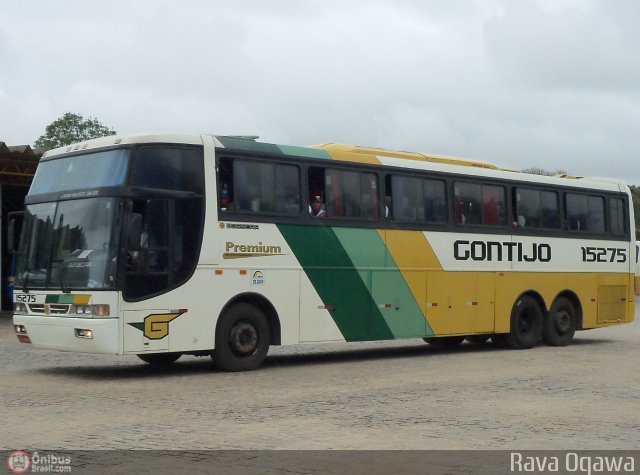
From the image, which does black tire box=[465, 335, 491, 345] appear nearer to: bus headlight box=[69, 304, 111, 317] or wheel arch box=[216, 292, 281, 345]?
wheel arch box=[216, 292, 281, 345]

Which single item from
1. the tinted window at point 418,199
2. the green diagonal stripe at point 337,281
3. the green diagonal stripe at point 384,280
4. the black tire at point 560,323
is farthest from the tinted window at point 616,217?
the green diagonal stripe at point 337,281

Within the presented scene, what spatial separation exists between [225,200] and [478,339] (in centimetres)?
905

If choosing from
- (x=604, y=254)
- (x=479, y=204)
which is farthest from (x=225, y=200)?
(x=604, y=254)

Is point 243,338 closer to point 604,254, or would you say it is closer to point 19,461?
point 19,461

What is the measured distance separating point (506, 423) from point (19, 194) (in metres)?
32.0

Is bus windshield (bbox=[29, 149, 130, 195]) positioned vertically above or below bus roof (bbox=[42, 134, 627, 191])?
below

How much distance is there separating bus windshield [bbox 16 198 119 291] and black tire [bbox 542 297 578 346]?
10.7m

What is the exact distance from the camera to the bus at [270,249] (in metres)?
14.8

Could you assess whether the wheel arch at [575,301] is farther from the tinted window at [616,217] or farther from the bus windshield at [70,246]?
the bus windshield at [70,246]

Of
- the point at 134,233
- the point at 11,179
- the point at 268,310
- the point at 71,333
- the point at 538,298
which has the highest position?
the point at 11,179

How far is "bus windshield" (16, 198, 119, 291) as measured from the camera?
14.6 metres

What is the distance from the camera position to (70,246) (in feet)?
49.3

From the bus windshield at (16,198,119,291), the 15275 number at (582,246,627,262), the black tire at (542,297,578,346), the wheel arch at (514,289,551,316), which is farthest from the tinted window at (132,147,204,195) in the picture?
the 15275 number at (582,246,627,262)

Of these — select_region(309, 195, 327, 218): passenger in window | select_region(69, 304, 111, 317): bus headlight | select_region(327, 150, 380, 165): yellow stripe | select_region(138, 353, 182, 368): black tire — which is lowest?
select_region(138, 353, 182, 368): black tire
